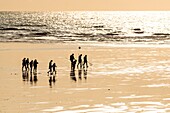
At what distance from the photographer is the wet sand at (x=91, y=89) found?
23.9 metres

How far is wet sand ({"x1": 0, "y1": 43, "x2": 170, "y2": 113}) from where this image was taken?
78.5 ft

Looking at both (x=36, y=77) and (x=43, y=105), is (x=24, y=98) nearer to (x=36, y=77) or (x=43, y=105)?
(x=43, y=105)

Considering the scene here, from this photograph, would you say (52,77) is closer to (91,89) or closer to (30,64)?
(30,64)

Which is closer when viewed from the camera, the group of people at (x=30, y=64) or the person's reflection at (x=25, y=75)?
the person's reflection at (x=25, y=75)

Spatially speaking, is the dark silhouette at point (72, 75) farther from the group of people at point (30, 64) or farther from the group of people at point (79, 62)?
the group of people at point (30, 64)

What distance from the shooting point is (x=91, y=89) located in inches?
1152

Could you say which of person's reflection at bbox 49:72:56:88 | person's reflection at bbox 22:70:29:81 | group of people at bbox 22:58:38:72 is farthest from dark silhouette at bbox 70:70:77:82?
person's reflection at bbox 22:70:29:81

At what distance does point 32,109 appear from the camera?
23.4 meters

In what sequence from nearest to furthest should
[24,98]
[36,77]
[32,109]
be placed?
[32,109]
[24,98]
[36,77]

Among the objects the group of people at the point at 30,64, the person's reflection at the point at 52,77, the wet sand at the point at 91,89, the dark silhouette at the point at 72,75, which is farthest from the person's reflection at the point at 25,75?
the dark silhouette at the point at 72,75

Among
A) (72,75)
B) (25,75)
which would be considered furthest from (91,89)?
(25,75)

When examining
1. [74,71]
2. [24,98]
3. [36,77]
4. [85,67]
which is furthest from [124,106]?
[85,67]

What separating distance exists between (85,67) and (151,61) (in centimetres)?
829

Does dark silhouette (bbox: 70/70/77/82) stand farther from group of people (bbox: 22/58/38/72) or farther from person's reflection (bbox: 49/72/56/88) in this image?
group of people (bbox: 22/58/38/72)
